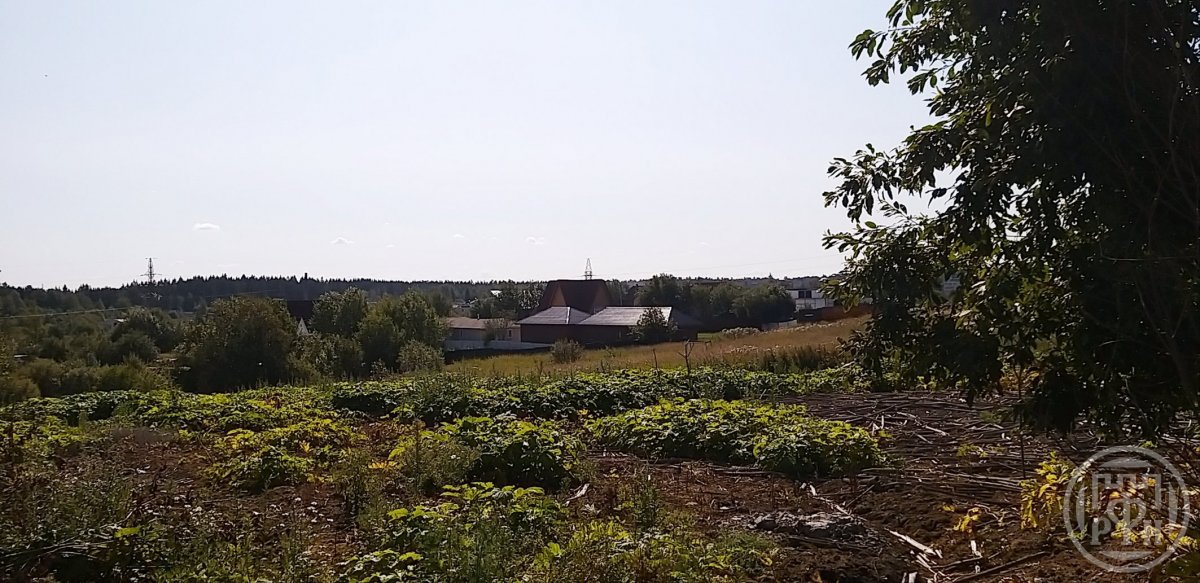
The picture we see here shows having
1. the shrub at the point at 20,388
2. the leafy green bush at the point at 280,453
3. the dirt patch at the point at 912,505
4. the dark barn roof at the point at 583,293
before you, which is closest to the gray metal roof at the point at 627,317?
the dark barn roof at the point at 583,293

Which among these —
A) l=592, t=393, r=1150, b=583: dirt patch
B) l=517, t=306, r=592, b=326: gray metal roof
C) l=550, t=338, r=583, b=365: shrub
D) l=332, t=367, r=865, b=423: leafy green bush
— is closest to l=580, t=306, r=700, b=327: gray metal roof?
l=517, t=306, r=592, b=326: gray metal roof

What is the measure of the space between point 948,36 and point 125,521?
461cm

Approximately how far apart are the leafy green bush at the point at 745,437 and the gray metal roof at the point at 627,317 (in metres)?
34.6

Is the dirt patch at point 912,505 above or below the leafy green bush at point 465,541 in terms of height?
below

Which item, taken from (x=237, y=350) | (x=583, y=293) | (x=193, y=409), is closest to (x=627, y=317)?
(x=583, y=293)

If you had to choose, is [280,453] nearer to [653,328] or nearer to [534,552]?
[534,552]

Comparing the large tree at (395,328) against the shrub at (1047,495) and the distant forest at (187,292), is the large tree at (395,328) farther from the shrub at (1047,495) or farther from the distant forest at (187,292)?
the shrub at (1047,495)

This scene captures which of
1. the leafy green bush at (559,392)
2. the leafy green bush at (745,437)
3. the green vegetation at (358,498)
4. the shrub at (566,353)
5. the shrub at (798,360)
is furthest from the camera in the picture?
the shrub at (566,353)

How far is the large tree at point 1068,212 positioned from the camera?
8.14 ft

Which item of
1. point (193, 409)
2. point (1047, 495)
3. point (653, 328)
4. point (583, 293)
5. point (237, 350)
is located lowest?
point (237, 350)

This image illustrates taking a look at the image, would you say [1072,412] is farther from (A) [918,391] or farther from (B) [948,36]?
(A) [918,391]

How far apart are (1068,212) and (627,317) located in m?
44.4

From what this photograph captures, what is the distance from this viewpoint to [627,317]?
47.1 m

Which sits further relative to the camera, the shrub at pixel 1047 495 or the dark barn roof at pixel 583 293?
the dark barn roof at pixel 583 293
